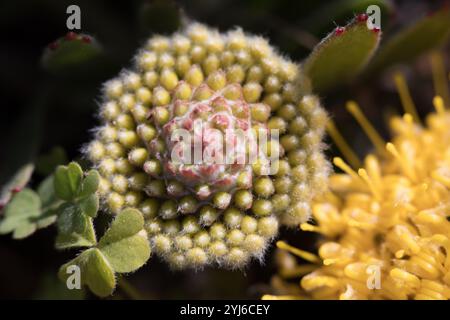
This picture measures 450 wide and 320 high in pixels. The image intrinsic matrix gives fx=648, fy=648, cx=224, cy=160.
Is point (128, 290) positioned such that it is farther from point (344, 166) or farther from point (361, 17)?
point (361, 17)

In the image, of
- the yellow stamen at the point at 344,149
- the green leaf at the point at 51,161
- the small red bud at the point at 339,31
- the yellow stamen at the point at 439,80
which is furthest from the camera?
the yellow stamen at the point at 439,80

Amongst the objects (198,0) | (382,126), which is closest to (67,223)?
(198,0)

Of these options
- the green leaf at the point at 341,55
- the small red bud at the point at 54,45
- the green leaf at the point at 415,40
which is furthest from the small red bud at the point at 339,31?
the small red bud at the point at 54,45

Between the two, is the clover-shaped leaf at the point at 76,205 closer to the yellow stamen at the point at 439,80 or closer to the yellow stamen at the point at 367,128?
the yellow stamen at the point at 367,128

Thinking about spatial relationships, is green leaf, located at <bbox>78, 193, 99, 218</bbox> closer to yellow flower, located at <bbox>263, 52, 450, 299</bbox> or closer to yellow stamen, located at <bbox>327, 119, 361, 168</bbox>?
yellow flower, located at <bbox>263, 52, 450, 299</bbox>
